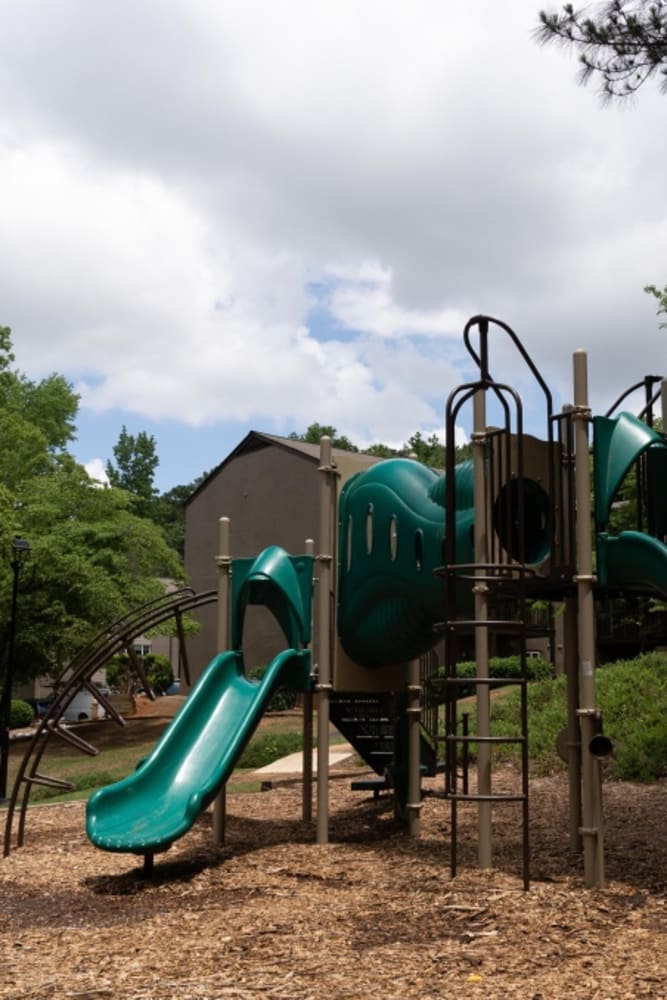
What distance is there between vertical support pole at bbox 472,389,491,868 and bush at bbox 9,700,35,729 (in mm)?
29380

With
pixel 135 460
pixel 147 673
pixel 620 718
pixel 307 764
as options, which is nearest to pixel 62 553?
pixel 147 673

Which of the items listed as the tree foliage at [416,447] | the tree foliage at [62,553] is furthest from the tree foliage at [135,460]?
the tree foliage at [62,553]

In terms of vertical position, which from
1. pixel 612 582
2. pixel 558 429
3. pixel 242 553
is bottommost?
pixel 612 582

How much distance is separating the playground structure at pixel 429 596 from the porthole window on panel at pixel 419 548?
1.0 inches

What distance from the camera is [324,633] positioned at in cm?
959

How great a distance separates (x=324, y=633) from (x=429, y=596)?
1.16 m

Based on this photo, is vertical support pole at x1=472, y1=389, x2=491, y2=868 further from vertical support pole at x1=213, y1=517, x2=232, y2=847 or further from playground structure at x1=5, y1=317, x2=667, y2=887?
vertical support pole at x1=213, y1=517, x2=232, y2=847

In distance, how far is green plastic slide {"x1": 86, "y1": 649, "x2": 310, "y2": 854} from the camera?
7980mm

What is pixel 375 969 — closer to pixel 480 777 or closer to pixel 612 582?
pixel 480 777

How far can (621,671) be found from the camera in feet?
61.7

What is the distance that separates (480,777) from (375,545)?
2.68 meters

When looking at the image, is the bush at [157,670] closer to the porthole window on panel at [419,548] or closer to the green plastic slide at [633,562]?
the porthole window on panel at [419,548]

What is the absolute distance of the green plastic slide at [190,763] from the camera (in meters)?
7.98

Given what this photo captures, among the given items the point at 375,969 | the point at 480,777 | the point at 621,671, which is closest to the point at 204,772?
the point at 480,777
